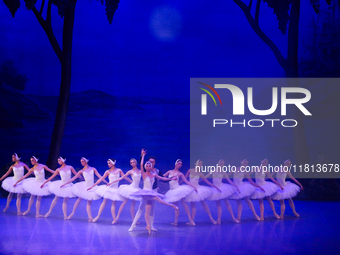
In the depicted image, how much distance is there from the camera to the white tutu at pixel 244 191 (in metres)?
7.99

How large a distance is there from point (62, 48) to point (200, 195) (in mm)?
7379

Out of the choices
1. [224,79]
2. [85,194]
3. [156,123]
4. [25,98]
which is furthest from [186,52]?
[85,194]

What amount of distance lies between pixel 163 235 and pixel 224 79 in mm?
6621

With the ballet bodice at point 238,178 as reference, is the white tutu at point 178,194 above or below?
below

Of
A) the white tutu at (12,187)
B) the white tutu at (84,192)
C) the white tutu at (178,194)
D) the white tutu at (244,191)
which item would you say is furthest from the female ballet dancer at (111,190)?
the white tutu at (244,191)

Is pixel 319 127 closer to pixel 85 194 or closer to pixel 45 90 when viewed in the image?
pixel 85 194

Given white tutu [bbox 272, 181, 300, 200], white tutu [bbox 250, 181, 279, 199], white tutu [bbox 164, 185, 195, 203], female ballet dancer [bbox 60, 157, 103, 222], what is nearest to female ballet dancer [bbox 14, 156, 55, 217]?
female ballet dancer [bbox 60, 157, 103, 222]

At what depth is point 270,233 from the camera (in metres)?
7.06

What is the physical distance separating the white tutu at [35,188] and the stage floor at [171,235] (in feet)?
1.79

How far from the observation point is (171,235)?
22.9 feet

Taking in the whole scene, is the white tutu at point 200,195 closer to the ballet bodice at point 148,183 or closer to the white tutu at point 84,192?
the ballet bodice at point 148,183

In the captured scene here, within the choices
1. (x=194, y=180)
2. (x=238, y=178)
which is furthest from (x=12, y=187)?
(x=238, y=178)

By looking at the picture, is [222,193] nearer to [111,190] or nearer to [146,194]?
[146,194]

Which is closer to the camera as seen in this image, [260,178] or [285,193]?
[285,193]
